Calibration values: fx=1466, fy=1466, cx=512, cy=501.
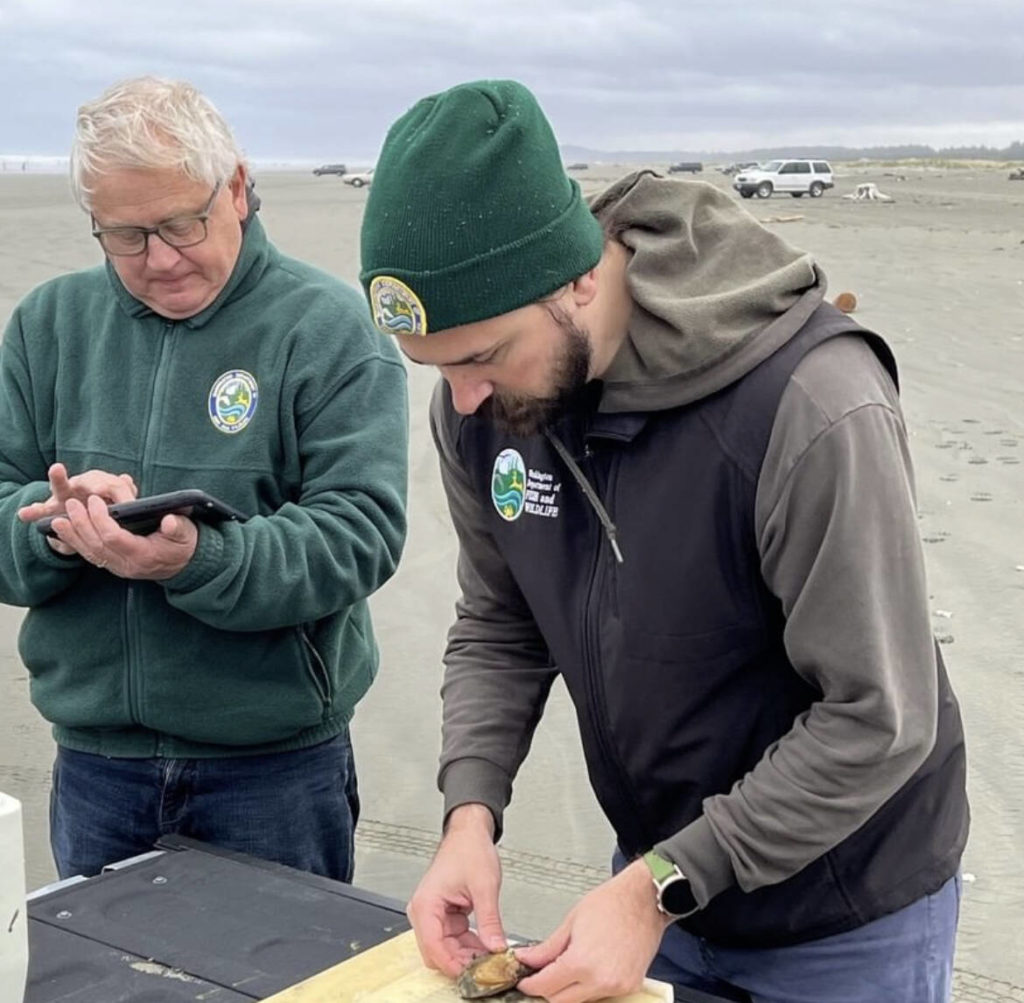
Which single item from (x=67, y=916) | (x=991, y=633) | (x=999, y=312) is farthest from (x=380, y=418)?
(x=999, y=312)

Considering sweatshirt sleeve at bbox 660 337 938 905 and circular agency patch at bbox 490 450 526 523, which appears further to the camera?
circular agency patch at bbox 490 450 526 523

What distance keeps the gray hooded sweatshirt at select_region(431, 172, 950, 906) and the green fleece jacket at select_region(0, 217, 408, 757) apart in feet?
2.51

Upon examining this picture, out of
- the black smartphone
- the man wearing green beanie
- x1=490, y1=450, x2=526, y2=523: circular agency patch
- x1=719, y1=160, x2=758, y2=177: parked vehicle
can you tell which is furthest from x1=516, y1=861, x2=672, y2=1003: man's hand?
x1=719, y1=160, x2=758, y2=177: parked vehicle

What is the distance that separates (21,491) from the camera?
7.89 ft

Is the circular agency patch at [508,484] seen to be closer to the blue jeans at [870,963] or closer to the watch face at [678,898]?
the watch face at [678,898]

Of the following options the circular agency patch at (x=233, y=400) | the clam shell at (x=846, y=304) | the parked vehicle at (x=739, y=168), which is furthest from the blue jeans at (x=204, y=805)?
the parked vehicle at (x=739, y=168)

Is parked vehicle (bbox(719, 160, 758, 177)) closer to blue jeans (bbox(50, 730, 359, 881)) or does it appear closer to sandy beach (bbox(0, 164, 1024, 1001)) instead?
sandy beach (bbox(0, 164, 1024, 1001))

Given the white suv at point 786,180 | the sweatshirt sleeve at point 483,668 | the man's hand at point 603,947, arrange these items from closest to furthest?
1. the man's hand at point 603,947
2. the sweatshirt sleeve at point 483,668
3. the white suv at point 786,180

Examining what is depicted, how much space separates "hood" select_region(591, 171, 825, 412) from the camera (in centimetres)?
167

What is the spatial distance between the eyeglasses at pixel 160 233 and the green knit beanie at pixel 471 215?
0.76 meters

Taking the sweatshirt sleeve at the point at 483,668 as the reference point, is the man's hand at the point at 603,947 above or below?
→ below

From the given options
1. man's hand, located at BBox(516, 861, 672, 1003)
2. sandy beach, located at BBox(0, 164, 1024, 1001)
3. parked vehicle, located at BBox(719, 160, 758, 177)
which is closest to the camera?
man's hand, located at BBox(516, 861, 672, 1003)

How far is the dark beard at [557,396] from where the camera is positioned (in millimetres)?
1711

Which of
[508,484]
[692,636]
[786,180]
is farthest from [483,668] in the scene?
[786,180]
